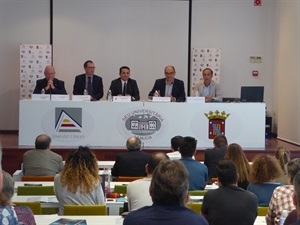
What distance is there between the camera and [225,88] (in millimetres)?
12773

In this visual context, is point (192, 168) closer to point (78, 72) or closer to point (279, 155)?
point (279, 155)

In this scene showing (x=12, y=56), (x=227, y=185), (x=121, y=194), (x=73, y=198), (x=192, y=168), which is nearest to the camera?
(x=227, y=185)

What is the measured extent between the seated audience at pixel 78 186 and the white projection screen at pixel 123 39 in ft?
25.5

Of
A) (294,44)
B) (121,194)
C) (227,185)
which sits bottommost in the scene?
(121,194)

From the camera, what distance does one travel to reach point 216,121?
933 centimetres

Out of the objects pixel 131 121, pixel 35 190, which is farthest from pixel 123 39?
pixel 35 190

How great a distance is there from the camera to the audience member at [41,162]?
654cm

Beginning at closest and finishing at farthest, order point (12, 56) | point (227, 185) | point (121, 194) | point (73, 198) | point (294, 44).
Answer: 1. point (227, 185)
2. point (73, 198)
3. point (121, 194)
4. point (294, 44)
5. point (12, 56)

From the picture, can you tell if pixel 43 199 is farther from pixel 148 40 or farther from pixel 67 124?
pixel 148 40

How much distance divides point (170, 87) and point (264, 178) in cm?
539

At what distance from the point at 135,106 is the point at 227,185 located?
206 inches

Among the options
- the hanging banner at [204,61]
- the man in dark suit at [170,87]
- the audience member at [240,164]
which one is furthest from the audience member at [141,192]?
the hanging banner at [204,61]

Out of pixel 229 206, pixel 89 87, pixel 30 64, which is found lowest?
pixel 229 206

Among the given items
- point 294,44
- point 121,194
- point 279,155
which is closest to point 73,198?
point 121,194
